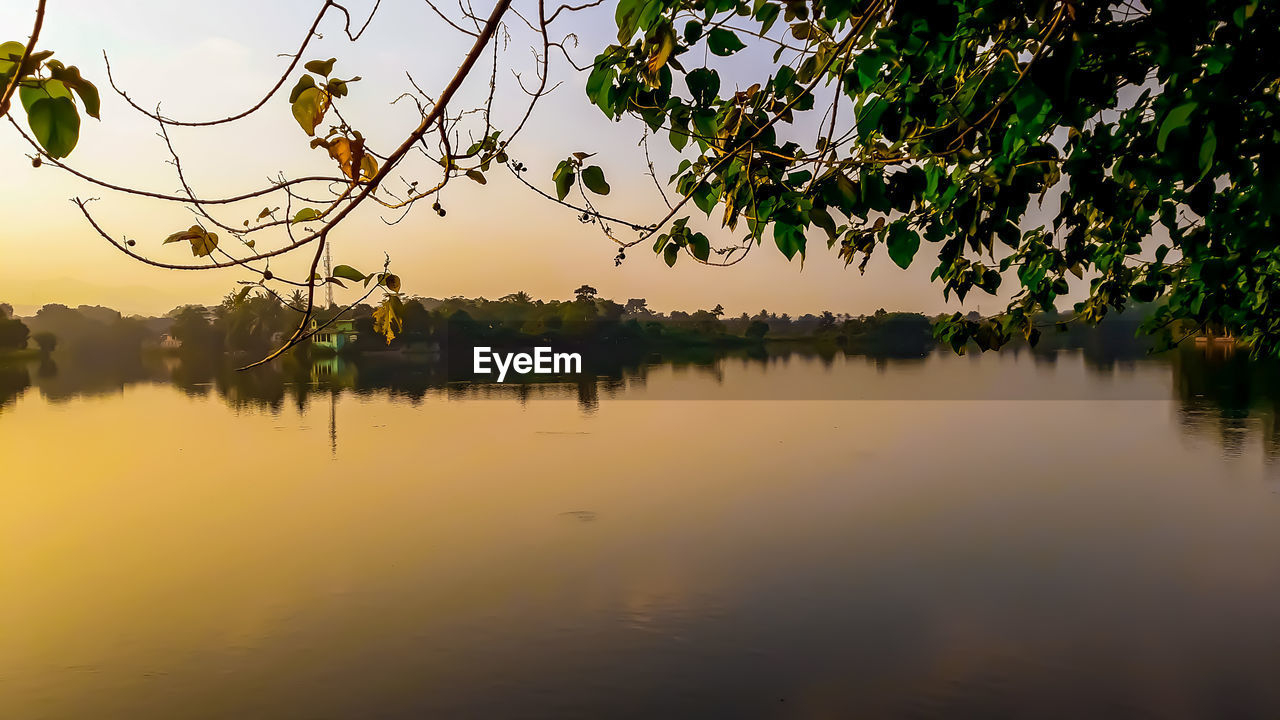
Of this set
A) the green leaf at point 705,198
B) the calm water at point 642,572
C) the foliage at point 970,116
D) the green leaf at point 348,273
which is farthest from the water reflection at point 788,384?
the green leaf at point 348,273

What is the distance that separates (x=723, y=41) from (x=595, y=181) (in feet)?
2.36

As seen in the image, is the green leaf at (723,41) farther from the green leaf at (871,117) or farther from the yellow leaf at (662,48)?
the green leaf at (871,117)

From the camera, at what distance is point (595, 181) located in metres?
3.14

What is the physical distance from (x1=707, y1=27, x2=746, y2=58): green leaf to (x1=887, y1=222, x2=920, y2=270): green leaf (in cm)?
88

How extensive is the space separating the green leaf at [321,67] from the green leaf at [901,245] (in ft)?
6.43

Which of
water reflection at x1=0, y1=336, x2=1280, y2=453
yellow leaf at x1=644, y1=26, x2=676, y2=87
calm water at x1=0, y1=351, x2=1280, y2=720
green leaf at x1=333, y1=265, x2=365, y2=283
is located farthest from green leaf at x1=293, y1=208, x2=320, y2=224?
water reflection at x1=0, y1=336, x2=1280, y2=453

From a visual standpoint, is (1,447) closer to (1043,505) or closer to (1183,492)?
Result: (1043,505)

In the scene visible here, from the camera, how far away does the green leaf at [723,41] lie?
10.6ft

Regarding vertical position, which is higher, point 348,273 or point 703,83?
point 703,83

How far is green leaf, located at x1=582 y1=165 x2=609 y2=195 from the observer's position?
3131 millimetres

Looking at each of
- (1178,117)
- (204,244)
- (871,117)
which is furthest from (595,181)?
(1178,117)

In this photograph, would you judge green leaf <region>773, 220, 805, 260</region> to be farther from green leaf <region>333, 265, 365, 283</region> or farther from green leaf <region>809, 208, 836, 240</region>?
green leaf <region>333, 265, 365, 283</region>

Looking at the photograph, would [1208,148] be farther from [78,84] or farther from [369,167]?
[78,84]

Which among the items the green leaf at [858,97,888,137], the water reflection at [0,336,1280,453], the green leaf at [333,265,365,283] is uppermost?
the green leaf at [858,97,888,137]
